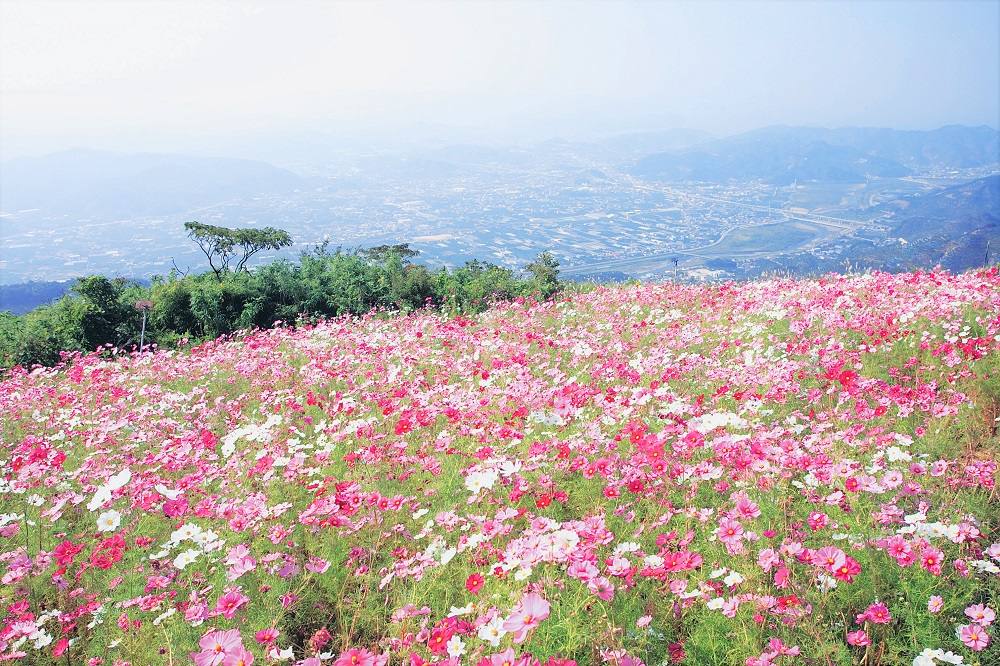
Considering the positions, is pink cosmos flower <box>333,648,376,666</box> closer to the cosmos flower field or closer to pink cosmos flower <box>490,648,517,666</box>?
the cosmos flower field

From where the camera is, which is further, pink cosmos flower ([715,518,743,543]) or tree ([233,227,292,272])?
tree ([233,227,292,272])

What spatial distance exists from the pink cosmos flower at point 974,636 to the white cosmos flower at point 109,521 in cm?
360

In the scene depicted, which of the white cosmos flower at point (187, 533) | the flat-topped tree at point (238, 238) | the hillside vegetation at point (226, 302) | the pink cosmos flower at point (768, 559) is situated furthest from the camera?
the flat-topped tree at point (238, 238)

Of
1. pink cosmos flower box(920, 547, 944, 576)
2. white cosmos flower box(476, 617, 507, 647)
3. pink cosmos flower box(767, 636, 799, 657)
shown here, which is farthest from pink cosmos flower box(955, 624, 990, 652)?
white cosmos flower box(476, 617, 507, 647)

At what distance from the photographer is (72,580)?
3.00 meters

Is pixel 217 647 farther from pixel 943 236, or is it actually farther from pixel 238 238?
pixel 943 236

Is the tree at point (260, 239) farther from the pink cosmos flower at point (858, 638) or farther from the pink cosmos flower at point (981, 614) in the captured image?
the pink cosmos flower at point (981, 614)

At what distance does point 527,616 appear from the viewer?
1.66 m

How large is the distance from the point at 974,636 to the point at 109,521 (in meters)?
3.68

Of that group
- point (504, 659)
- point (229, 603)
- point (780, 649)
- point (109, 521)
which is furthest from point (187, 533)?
point (780, 649)

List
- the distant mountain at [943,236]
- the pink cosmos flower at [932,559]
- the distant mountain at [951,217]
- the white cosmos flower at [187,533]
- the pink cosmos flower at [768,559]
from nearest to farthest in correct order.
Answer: the pink cosmos flower at [932,559]
the pink cosmos flower at [768,559]
the white cosmos flower at [187,533]
the distant mountain at [943,236]
the distant mountain at [951,217]

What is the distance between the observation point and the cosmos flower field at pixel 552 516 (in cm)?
203

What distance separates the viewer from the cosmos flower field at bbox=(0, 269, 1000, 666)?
2.03 meters

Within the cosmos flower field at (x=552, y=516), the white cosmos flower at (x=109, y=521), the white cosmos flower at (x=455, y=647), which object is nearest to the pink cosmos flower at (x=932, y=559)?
the cosmos flower field at (x=552, y=516)
